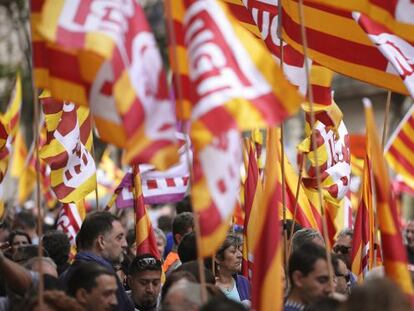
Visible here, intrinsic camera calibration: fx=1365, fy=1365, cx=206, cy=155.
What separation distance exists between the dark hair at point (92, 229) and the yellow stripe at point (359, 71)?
1917mm

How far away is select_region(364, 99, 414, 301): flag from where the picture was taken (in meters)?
7.64

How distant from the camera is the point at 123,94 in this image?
764 cm

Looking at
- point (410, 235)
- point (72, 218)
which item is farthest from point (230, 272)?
point (410, 235)

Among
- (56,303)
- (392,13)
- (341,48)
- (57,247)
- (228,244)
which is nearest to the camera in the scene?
(56,303)

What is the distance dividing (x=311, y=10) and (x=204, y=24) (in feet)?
7.85

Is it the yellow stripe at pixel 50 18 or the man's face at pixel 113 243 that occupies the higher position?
the yellow stripe at pixel 50 18

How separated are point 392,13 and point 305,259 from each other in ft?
6.39

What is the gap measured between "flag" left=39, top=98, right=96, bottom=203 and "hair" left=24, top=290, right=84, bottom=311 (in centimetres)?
479

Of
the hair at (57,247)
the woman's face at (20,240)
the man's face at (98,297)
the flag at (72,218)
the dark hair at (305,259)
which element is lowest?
the man's face at (98,297)

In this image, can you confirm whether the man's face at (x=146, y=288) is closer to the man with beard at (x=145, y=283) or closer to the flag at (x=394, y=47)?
the man with beard at (x=145, y=283)

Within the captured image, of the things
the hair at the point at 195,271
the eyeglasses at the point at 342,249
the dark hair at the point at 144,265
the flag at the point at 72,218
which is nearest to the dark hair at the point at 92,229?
the dark hair at the point at 144,265

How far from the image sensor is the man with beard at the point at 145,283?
9547 millimetres

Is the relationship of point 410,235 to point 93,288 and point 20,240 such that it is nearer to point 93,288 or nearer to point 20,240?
point 20,240

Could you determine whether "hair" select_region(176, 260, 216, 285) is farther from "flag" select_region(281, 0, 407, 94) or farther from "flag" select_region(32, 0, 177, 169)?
"flag" select_region(281, 0, 407, 94)
